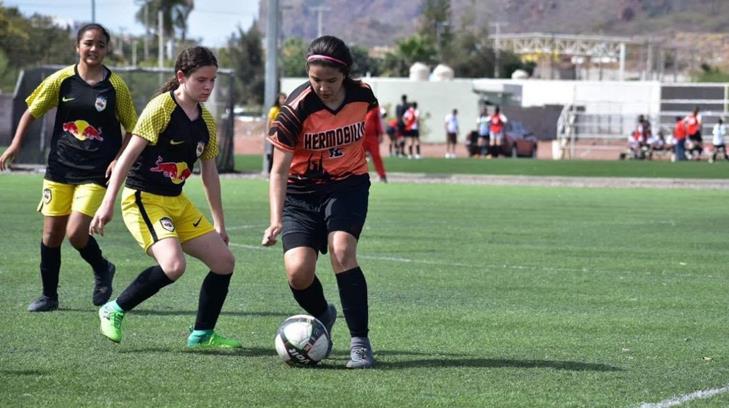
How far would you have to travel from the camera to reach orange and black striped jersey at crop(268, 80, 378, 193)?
782cm

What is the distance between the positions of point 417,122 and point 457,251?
101 ft

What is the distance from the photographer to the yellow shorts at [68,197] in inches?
397

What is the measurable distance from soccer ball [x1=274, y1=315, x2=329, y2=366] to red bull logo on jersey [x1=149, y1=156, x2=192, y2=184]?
1.25m

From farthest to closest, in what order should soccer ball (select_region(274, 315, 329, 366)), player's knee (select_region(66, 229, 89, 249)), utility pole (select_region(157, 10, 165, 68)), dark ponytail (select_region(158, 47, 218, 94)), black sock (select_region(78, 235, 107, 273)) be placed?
1. utility pole (select_region(157, 10, 165, 68))
2. black sock (select_region(78, 235, 107, 273))
3. player's knee (select_region(66, 229, 89, 249))
4. dark ponytail (select_region(158, 47, 218, 94))
5. soccer ball (select_region(274, 315, 329, 366))

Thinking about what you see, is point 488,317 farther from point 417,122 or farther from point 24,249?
point 417,122

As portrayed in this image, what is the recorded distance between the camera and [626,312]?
10.4 meters

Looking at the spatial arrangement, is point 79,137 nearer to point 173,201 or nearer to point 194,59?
point 173,201

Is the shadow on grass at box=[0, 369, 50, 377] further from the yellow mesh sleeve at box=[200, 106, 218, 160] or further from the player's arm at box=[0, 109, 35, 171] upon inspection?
the player's arm at box=[0, 109, 35, 171]

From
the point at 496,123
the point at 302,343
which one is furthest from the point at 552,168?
the point at 302,343

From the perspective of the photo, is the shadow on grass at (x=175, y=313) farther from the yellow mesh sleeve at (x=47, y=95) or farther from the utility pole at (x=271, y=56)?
the utility pole at (x=271, y=56)

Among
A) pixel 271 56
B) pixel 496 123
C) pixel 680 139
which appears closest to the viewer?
pixel 271 56

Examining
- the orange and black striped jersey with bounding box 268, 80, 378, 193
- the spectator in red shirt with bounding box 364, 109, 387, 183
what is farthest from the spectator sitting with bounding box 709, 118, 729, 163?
the orange and black striped jersey with bounding box 268, 80, 378, 193

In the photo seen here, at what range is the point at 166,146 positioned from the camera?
841cm

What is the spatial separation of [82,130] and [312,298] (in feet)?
8.97
